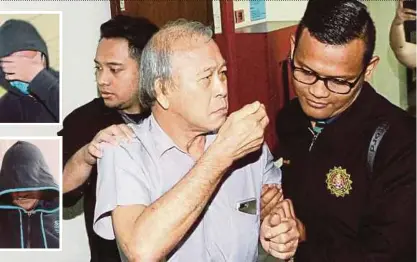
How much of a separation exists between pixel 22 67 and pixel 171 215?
38.2 inches

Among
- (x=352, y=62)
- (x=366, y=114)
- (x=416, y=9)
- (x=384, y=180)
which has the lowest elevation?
(x=384, y=180)

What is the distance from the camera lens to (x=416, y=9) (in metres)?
1.59

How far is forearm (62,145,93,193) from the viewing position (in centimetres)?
179

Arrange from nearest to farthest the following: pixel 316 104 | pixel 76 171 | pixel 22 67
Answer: pixel 316 104 < pixel 76 171 < pixel 22 67

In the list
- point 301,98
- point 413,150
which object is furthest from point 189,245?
Result: point 413,150

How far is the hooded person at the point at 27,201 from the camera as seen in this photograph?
2049mm

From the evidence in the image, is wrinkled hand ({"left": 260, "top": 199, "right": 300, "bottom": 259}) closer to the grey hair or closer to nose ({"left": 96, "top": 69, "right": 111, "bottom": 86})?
the grey hair

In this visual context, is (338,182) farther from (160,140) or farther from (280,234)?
(160,140)

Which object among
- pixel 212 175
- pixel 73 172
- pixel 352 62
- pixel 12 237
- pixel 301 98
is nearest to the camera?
pixel 212 175

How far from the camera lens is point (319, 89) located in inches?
56.2

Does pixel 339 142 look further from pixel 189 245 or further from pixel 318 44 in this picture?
pixel 189 245

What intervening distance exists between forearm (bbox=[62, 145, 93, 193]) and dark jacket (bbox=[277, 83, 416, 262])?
1.86 feet

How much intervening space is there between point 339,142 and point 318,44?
0.25 metres

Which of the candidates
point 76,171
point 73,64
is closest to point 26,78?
point 73,64
